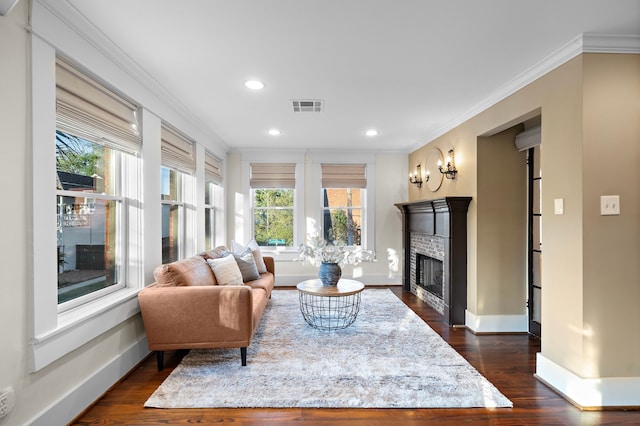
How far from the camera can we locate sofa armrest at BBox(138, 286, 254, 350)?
8.29 feet

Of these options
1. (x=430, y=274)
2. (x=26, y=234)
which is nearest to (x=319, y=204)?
(x=430, y=274)

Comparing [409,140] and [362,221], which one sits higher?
[409,140]

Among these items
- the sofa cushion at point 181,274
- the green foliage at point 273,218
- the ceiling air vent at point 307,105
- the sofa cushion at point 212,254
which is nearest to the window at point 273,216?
the green foliage at point 273,218

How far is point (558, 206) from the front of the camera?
237cm

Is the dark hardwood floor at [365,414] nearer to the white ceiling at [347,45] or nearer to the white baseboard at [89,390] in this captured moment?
the white baseboard at [89,390]

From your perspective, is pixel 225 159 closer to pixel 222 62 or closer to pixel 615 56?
pixel 222 62

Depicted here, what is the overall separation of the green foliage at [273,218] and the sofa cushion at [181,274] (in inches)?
104

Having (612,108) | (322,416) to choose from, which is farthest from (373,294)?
(612,108)

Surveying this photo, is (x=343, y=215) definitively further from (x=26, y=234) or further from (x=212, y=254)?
(x=26, y=234)

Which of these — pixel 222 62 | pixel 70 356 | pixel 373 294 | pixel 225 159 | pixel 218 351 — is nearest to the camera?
pixel 70 356

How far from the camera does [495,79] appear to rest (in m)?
2.80

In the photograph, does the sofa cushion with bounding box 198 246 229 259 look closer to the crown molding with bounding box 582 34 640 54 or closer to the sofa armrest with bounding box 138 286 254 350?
the sofa armrest with bounding box 138 286 254 350

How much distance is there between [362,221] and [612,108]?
13.1 feet

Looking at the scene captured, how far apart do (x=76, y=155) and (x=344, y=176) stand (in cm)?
418
